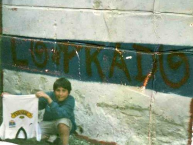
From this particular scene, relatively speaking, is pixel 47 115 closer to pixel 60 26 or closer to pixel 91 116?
pixel 91 116

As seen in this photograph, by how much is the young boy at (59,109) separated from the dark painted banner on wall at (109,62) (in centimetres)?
19

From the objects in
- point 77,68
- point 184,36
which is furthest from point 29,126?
point 184,36

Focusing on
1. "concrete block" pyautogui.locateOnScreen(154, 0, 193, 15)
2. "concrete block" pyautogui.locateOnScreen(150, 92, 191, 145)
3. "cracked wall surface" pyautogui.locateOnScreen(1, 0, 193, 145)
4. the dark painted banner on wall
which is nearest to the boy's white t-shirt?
"cracked wall surface" pyautogui.locateOnScreen(1, 0, 193, 145)

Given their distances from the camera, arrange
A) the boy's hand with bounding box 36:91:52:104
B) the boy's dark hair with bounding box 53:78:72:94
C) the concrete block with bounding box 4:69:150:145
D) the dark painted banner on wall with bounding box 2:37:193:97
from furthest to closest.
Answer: the boy's hand with bounding box 36:91:52:104, the boy's dark hair with bounding box 53:78:72:94, the concrete block with bounding box 4:69:150:145, the dark painted banner on wall with bounding box 2:37:193:97

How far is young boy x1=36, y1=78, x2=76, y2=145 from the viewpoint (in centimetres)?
480

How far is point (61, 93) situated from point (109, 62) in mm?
789

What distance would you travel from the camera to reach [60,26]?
15.4 ft

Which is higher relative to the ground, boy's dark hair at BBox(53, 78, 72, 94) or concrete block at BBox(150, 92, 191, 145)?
boy's dark hair at BBox(53, 78, 72, 94)

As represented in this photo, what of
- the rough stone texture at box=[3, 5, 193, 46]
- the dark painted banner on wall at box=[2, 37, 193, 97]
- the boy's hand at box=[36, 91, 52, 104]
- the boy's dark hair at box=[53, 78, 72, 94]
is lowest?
the boy's hand at box=[36, 91, 52, 104]

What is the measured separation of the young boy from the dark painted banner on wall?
0.19m

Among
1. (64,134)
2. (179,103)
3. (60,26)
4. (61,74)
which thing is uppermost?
(60,26)

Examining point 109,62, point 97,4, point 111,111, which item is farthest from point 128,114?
point 97,4

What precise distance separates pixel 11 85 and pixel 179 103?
2.28 meters

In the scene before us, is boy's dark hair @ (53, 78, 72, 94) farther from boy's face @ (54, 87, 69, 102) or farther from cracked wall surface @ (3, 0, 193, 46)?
cracked wall surface @ (3, 0, 193, 46)
